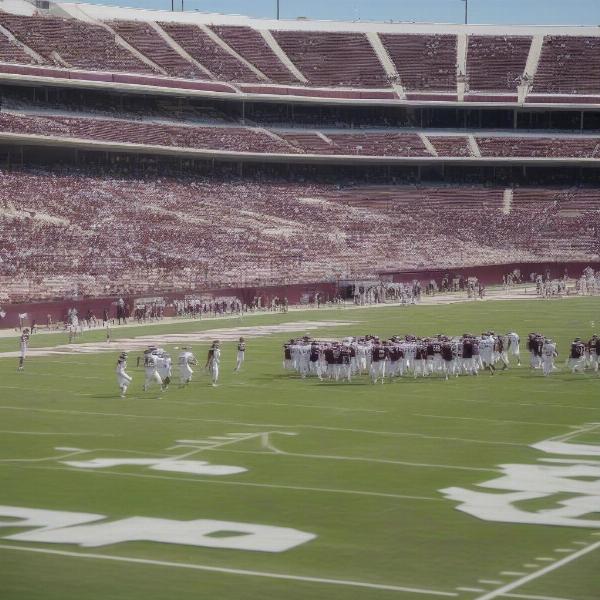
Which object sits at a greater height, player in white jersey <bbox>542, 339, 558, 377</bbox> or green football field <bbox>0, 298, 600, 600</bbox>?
player in white jersey <bbox>542, 339, 558, 377</bbox>

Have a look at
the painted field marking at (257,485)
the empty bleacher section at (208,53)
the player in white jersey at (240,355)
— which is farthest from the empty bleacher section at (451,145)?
the painted field marking at (257,485)

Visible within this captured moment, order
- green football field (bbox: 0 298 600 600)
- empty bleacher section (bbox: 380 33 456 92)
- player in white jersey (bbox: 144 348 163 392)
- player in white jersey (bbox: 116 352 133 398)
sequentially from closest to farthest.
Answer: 1. green football field (bbox: 0 298 600 600)
2. player in white jersey (bbox: 116 352 133 398)
3. player in white jersey (bbox: 144 348 163 392)
4. empty bleacher section (bbox: 380 33 456 92)

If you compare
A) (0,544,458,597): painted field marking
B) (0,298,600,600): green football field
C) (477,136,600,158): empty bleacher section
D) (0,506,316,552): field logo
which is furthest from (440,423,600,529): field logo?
(477,136,600,158): empty bleacher section

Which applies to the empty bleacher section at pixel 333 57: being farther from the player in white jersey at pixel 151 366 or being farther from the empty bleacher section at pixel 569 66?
the player in white jersey at pixel 151 366

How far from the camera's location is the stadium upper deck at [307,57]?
75000mm

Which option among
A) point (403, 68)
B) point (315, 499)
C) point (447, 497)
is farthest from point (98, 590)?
point (403, 68)

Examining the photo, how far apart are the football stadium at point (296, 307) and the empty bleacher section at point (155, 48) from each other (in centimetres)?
33

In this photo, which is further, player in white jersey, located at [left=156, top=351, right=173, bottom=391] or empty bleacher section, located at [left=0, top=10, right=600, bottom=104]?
empty bleacher section, located at [left=0, top=10, right=600, bottom=104]

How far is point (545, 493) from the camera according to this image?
1738 centimetres

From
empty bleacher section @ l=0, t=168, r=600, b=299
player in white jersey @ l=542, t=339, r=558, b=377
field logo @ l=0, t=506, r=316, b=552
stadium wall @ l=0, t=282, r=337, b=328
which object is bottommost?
field logo @ l=0, t=506, r=316, b=552

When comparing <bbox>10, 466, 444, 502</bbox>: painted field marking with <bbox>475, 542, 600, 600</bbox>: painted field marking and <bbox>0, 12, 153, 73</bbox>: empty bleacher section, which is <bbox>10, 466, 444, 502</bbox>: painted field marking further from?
<bbox>0, 12, 153, 73</bbox>: empty bleacher section

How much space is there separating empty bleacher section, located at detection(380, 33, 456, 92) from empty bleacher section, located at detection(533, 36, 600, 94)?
598 cm

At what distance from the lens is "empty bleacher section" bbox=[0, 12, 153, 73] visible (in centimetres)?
7319

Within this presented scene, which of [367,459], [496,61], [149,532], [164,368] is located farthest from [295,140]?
[149,532]
